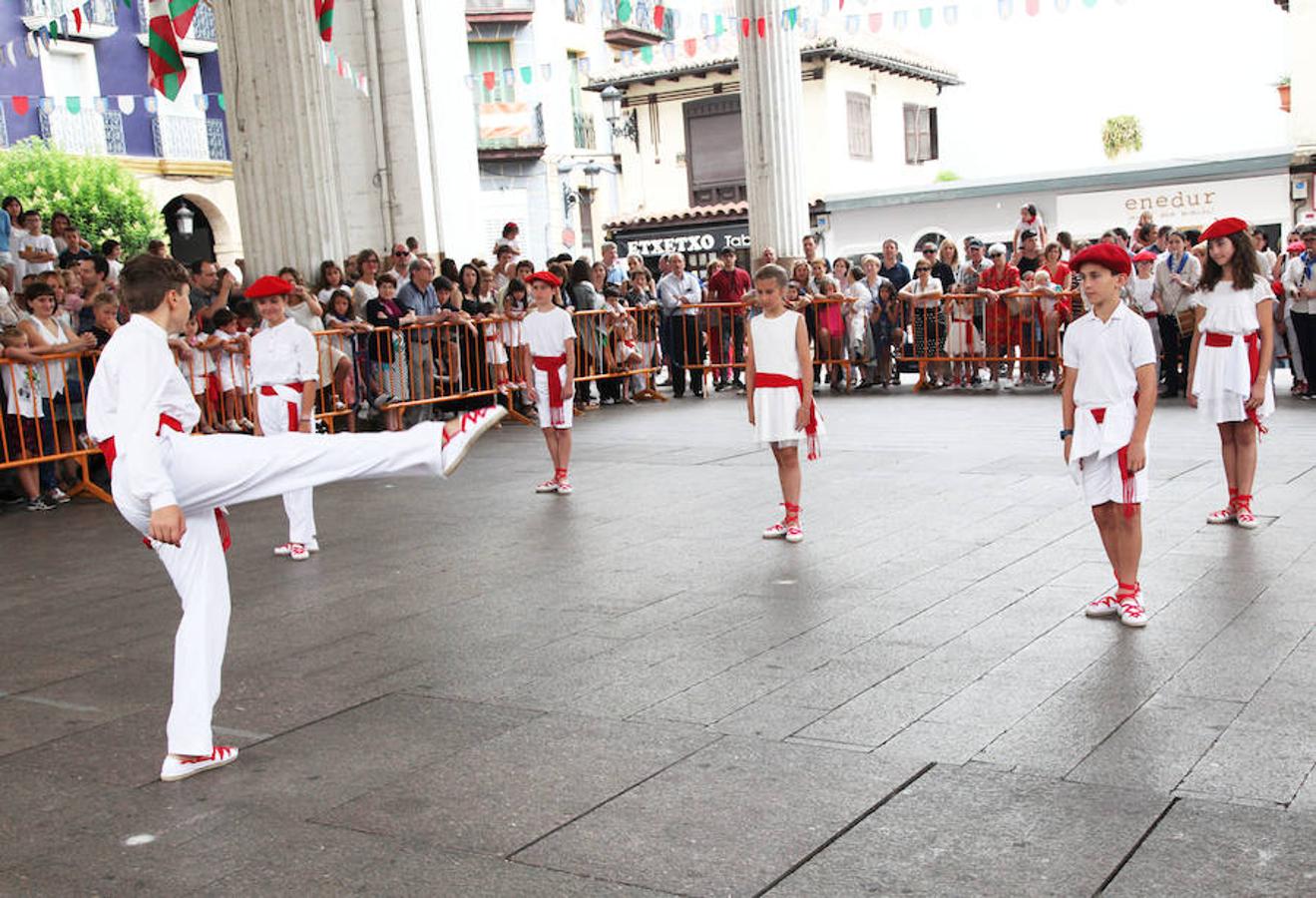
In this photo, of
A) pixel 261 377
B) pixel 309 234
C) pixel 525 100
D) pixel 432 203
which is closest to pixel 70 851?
pixel 261 377

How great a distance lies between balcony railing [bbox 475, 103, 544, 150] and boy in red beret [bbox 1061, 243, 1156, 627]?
A: 3542 cm

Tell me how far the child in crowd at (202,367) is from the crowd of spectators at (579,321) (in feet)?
0.09

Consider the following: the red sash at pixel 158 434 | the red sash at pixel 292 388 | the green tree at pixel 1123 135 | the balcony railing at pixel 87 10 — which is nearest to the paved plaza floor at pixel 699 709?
the red sash at pixel 158 434

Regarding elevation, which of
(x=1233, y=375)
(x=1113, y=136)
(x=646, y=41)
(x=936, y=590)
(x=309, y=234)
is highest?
(x=646, y=41)

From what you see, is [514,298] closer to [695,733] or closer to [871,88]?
[695,733]

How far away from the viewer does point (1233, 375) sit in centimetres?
782

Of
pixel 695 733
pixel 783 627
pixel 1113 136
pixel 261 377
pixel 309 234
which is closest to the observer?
pixel 695 733

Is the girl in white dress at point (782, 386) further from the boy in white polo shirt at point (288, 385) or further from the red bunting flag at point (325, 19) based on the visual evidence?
the red bunting flag at point (325, 19)

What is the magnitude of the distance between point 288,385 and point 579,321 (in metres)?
8.58

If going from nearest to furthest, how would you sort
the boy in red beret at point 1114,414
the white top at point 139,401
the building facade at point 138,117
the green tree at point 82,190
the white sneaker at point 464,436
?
the white top at point 139,401 < the white sneaker at point 464,436 < the boy in red beret at point 1114,414 < the green tree at point 82,190 < the building facade at point 138,117

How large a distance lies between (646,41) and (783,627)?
43925 millimetres

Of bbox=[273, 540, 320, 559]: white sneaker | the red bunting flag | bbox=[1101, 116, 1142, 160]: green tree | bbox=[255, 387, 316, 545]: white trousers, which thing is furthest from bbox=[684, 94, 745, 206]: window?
bbox=[273, 540, 320, 559]: white sneaker

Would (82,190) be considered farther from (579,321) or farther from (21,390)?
(21,390)

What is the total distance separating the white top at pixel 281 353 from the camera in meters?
8.35
